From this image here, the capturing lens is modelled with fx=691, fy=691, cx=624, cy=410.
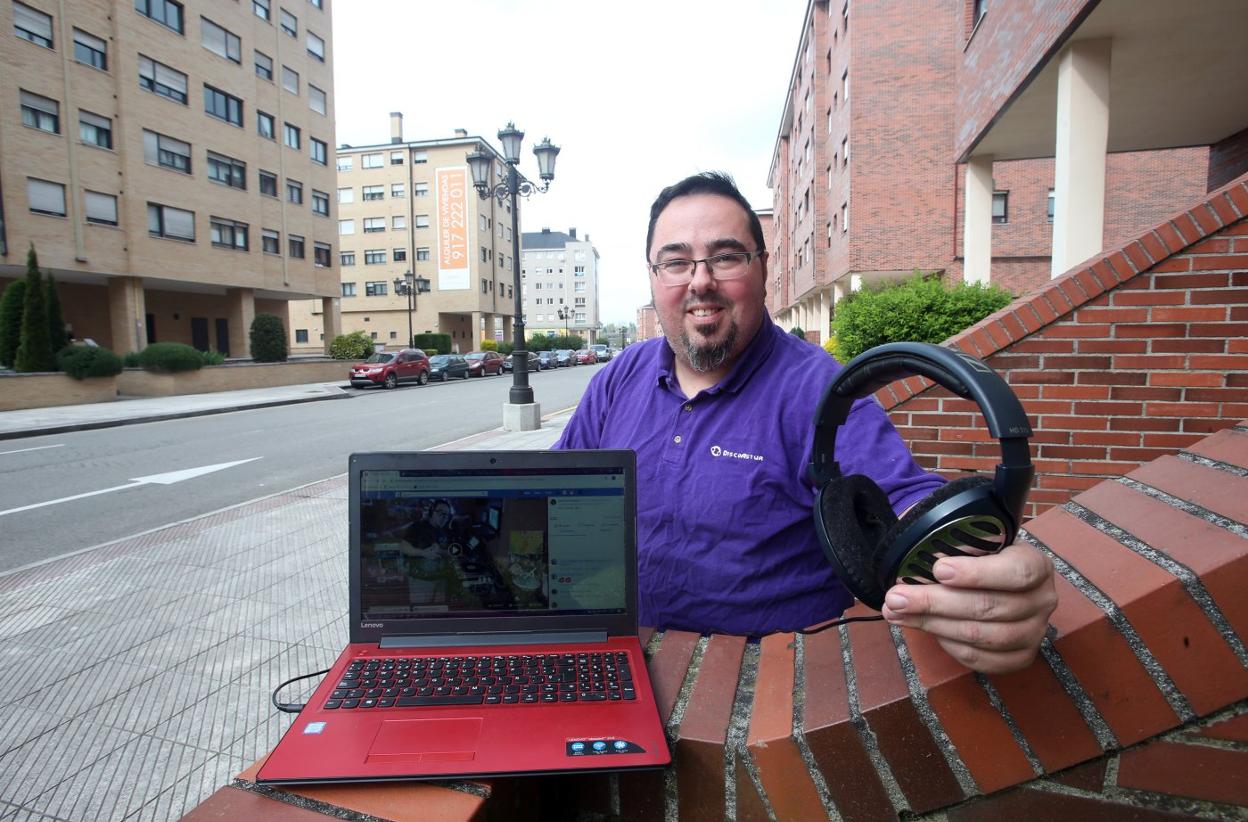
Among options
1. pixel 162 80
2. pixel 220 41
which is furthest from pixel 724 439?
pixel 220 41

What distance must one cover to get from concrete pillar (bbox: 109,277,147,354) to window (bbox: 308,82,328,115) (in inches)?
594

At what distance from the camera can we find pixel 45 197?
74.5 feet

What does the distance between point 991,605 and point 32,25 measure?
31.5 metres

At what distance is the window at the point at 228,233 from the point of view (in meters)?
29.2

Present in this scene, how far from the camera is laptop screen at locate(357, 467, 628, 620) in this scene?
1.35 meters

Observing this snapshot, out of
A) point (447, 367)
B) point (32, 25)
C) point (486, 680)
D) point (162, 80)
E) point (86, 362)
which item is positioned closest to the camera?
point (486, 680)

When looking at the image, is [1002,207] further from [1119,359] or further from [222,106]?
[222,106]

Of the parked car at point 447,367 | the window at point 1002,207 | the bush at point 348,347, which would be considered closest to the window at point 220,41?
the bush at point 348,347

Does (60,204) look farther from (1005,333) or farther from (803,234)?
(803,234)

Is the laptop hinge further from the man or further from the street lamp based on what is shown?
the street lamp

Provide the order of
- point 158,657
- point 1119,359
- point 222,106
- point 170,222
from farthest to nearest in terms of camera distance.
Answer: point 222,106 < point 170,222 < point 158,657 < point 1119,359

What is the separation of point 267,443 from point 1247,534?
13.6m

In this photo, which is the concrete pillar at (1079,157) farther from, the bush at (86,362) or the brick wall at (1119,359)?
the bush at (86,362)

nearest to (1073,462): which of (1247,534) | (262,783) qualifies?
(1247,534)
